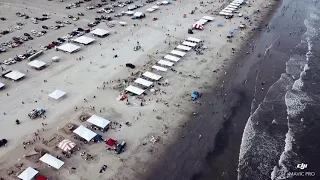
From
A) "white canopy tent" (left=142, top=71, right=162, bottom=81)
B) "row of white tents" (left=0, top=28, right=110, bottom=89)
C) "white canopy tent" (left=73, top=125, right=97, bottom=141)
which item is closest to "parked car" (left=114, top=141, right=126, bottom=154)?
"white canopy tent" (left=73, top=125, right=97, bottom=141)

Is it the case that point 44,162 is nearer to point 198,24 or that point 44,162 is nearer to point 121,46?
point 121,46

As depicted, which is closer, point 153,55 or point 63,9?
point 153,55

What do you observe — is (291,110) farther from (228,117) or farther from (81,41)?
(81,41)

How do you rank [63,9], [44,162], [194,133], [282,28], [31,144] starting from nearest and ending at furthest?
[44,162] < [31,144] < [194,133] < [282,28] < [63,9]

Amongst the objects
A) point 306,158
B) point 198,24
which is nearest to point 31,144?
point 306,158

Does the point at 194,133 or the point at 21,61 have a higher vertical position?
the point at 21,61

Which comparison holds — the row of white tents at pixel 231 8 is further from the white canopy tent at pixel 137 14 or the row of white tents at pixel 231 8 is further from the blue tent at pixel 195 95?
the blue tent at pixel 195 95

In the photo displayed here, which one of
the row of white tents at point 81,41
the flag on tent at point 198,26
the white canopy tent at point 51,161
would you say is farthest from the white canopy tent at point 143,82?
the flag on tent at point 198,26
